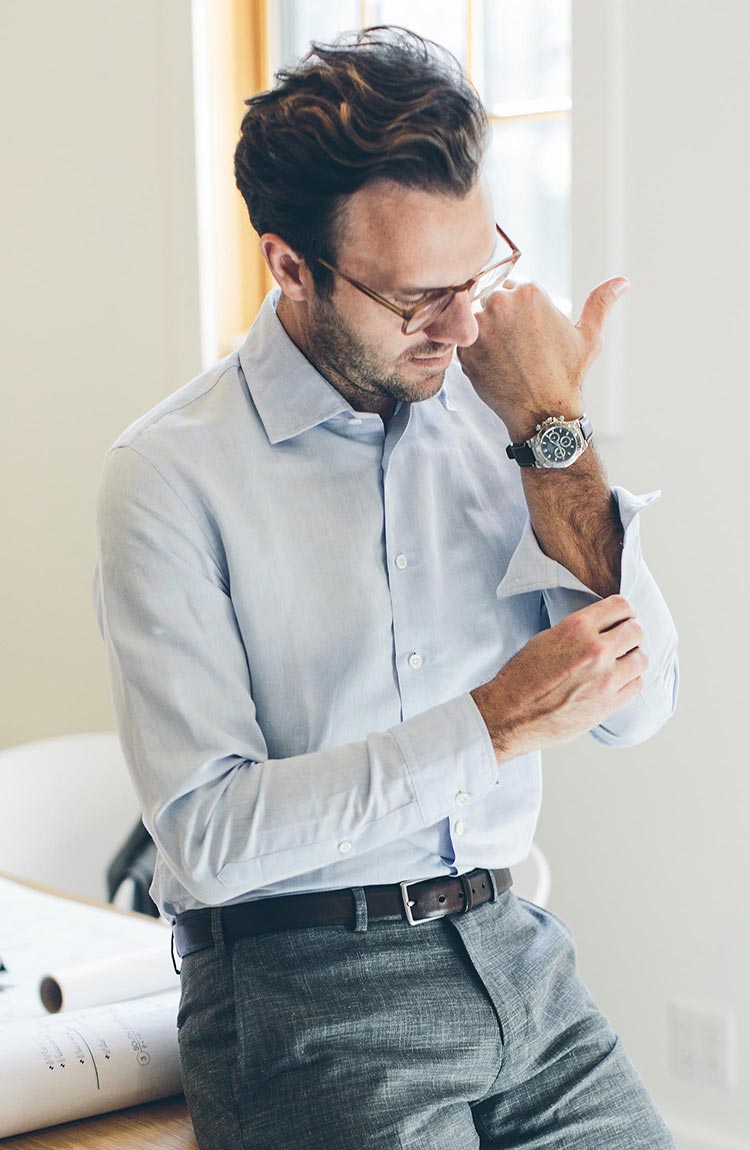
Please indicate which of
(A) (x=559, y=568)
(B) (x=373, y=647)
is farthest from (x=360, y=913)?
(A) (x=559, y=568)

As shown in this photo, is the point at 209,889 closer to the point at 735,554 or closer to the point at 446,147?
the point at 446,147

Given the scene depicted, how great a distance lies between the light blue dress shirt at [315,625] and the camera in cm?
115

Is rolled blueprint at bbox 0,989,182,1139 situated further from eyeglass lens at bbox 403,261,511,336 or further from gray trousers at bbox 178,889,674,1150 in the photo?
eyeglass lens at bbox 403,261,511,336

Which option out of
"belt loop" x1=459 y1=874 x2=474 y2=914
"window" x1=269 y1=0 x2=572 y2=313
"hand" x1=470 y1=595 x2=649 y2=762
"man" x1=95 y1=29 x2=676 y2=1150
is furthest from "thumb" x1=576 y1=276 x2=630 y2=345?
"window" x1=269 y1=0 x2=572 y2=313

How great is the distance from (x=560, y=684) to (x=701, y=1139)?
5.10 ft

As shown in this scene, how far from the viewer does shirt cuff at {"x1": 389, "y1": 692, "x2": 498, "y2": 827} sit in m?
1.15

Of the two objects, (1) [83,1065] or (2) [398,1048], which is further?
(1) [83,1065]

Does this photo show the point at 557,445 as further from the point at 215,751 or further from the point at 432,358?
the point at 215,751

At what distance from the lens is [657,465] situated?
89.5 inches

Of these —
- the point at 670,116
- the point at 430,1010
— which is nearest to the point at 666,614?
the point at 430,1010

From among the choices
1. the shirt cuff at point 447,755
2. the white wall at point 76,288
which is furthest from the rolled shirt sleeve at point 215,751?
the white wall at point 76,288

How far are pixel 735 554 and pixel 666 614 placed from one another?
92 cm

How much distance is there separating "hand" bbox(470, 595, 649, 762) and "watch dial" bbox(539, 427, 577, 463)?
195 millimetres

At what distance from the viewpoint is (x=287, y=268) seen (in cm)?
132
